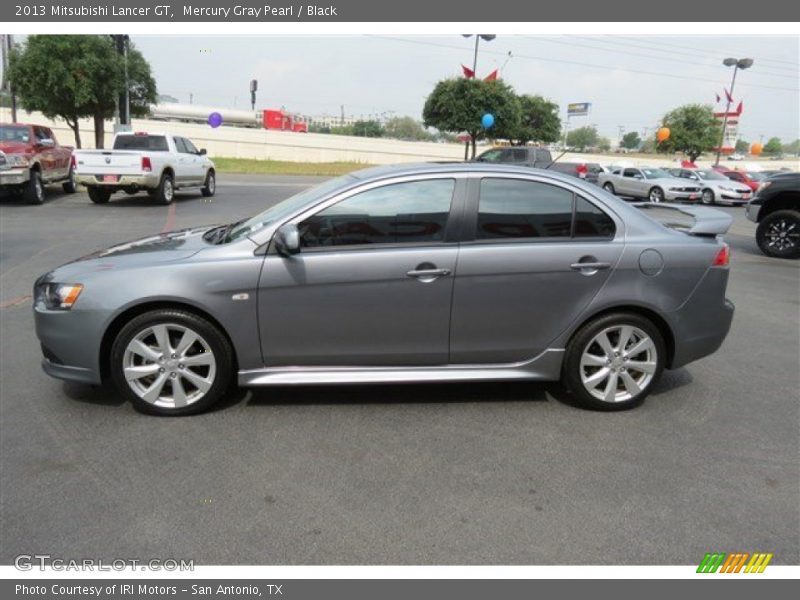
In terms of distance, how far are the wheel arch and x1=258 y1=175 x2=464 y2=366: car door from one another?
1.08ft

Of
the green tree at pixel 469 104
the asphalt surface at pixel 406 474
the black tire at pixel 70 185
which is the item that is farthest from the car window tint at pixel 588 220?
the green tree at pixel 469 104

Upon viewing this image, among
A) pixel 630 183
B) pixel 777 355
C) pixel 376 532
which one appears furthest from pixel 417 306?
pixel 630 183

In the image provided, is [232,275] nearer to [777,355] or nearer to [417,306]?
[417,306]

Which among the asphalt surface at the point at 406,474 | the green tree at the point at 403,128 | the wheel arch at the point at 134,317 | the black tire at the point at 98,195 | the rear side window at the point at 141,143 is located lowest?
the asphalt surface at the point at 406,474

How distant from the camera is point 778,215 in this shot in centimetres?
1139

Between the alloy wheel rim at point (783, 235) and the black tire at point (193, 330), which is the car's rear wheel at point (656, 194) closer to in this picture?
the alloy wheel rim at point (783, 235)

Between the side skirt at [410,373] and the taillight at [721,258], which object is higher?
the taillight at [721,258]

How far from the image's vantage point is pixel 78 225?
12484 millimetres

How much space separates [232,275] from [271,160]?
51.9 meters

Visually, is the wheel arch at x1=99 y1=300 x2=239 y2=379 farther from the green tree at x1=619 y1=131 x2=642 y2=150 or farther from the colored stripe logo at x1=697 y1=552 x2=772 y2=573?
the green tree at x1=619 y1=131 x2=642 y2=150

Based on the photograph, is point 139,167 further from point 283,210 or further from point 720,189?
point 720,189

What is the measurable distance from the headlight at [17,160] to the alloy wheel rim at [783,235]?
1670 centimetres

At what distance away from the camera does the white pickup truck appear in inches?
598

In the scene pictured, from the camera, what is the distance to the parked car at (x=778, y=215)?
36.7ft
